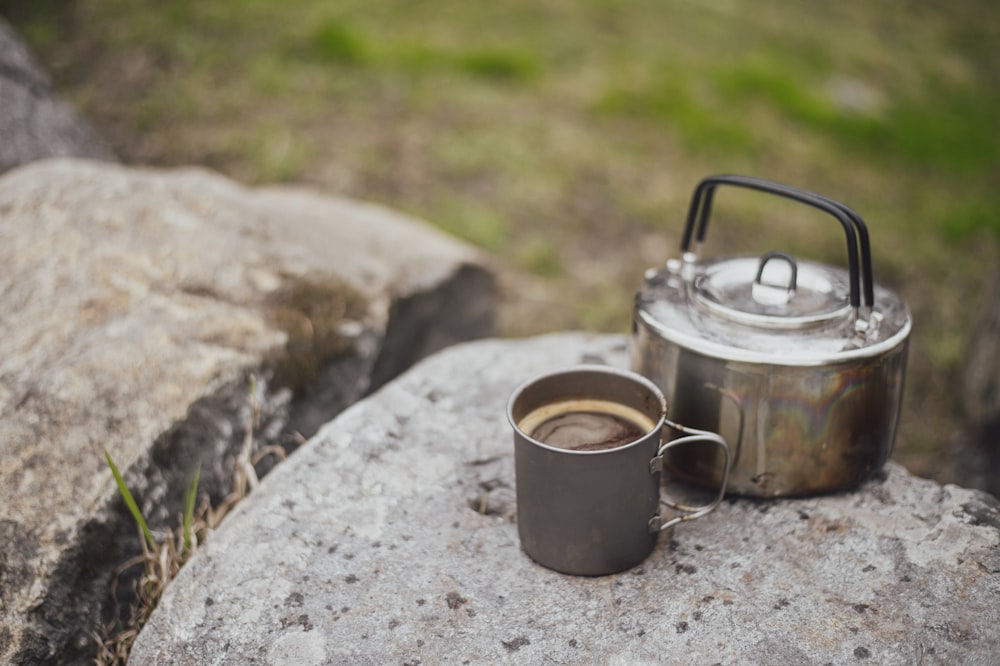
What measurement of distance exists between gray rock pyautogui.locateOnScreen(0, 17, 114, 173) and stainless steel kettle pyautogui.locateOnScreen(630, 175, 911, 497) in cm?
288

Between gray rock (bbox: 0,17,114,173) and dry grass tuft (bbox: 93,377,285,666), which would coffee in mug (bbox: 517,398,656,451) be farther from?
gray rock (bbox: 0,17,114,173)

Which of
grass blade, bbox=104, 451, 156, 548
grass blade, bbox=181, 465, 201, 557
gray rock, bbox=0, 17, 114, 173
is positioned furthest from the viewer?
gray rock, bbox=0, 17, 114, 173

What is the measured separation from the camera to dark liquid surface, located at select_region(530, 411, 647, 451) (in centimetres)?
179

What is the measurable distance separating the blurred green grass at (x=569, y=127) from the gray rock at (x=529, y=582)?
2.71m

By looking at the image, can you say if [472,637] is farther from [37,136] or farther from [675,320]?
[37,136]

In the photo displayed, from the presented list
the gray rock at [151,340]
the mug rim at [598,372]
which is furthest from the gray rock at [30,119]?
the mug rim at [598,372]

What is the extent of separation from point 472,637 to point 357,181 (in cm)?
452

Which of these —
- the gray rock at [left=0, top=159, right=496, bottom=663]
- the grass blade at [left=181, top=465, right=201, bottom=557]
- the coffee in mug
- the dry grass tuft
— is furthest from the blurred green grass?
the coffee in mug

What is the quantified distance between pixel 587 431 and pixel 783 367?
0.45 m

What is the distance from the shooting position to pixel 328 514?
77.5 inches

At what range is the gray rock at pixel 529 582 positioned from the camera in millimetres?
1635

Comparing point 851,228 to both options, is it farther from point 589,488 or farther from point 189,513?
point 189,513

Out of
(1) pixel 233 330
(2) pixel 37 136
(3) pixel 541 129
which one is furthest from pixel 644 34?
(1) pixel 233 330

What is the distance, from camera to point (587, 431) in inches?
72.5
